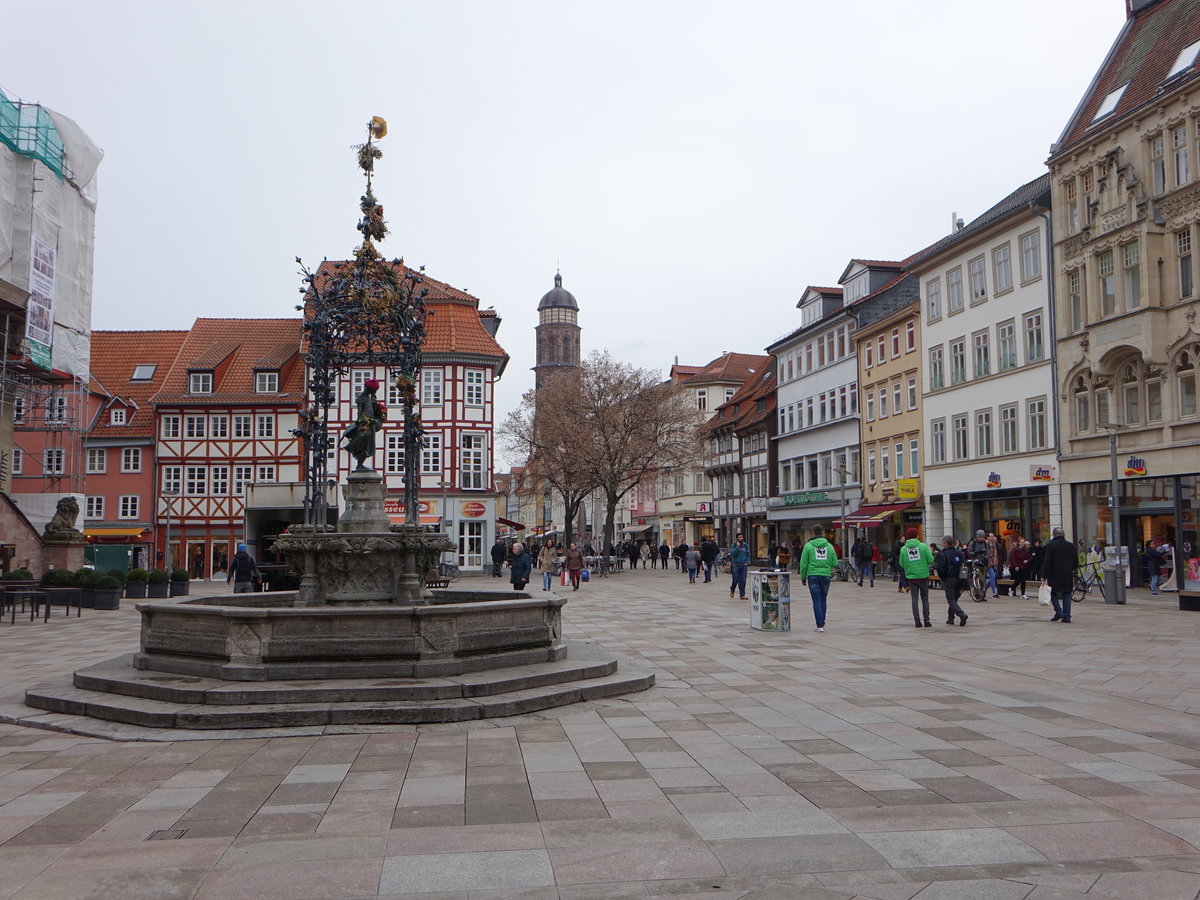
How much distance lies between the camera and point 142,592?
33000 mm

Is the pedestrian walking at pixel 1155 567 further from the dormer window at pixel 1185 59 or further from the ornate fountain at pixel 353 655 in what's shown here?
the ornate fountain at pixel 353 655

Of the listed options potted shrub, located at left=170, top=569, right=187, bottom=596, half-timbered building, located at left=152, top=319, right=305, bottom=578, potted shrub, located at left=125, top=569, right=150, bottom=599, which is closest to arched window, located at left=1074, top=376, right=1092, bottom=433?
potted shrub, located at left=170, top=569, right=187, bottom=596

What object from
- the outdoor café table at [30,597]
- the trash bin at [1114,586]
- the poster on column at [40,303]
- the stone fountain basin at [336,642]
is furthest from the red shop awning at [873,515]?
the stone fountain basin at [336,642]

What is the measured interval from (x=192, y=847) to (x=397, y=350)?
10.7 metres

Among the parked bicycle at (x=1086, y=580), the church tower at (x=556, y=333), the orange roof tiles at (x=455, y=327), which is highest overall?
the church tower at (x=556, y=333)

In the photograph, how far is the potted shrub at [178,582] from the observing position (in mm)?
33188

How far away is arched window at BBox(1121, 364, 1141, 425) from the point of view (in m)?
30.7

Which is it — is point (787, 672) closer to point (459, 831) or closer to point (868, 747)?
point (868, 747)

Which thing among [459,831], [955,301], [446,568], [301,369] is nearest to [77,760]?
[459,831]

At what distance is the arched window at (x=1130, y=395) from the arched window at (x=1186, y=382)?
1.60 m

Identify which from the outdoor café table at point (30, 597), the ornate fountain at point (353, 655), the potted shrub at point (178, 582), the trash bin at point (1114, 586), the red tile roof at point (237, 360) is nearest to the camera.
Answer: the ornate fountain at point (353, 655)

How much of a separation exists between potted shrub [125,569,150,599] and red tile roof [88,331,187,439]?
2211 cm

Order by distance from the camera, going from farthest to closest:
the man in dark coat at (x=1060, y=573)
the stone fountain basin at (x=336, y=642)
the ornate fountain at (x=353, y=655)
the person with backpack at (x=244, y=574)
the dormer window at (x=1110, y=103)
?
the dormer window at (x=1110, y=103)
the person with backpack at (x=244, y=574)
the man in dark coat at (x=1060, y=573)
the stone fountain basin at (x=336, y=642)
the ornate fountain at (x=353, y=655)

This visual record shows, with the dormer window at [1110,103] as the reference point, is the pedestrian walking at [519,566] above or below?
below
